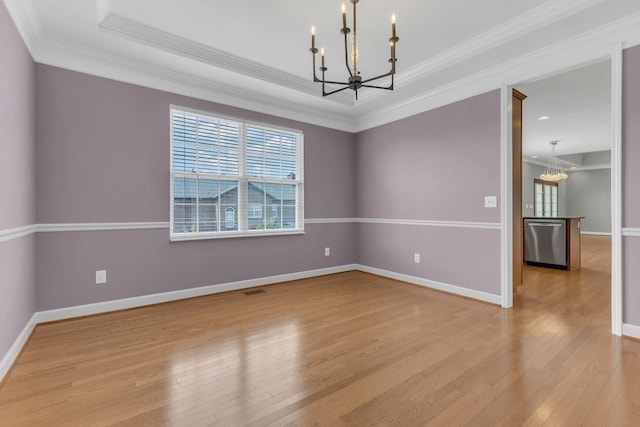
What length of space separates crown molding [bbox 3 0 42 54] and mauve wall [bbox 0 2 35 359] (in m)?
0.08

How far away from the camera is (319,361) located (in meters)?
2.13

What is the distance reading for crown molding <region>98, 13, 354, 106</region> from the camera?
2655 mm

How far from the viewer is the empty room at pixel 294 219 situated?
1836mm

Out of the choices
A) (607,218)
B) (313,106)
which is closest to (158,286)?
(313,106)

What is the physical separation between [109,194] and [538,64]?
4480mm

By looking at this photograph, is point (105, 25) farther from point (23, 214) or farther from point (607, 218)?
point (607, 218)

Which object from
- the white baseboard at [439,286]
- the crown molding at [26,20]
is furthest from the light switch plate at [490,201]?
the crown molding at [26,20]

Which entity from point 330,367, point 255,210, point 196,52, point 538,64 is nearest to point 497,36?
point 538,64

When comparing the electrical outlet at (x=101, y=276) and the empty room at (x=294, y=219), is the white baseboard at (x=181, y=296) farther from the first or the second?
the electrical outlet at (x=101, y=276)

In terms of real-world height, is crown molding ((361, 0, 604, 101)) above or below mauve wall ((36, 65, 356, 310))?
above

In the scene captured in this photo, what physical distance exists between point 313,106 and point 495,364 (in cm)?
379

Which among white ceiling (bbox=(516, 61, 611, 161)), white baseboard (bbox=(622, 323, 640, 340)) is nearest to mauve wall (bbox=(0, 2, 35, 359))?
white ceiling (bbox=(516, 61, 611, 161))

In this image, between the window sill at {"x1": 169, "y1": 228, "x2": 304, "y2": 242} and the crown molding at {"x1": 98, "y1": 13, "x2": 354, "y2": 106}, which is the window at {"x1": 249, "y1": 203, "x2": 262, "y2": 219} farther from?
the crown molding at {"x1": 98, "y1": 13, "x2": 354, "y2": 106}

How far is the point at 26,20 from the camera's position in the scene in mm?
2393
